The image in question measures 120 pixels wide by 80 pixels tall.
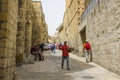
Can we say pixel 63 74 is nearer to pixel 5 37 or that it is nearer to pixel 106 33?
pixel 106 33

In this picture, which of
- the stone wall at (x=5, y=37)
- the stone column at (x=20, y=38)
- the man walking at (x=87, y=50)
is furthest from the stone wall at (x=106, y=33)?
the stone wall at (x=5, y=37)

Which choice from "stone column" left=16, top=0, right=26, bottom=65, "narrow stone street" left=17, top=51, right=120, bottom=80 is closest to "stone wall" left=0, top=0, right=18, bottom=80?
"narrow stone street" left=17, top=51, right=120, bottom=80

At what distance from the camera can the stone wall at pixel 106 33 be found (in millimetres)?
12273

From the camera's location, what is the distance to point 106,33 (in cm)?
1445

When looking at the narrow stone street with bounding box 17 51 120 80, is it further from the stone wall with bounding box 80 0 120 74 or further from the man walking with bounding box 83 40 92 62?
the man walking with bounding box 83 40 92 62

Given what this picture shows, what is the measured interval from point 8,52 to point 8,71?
561 mm

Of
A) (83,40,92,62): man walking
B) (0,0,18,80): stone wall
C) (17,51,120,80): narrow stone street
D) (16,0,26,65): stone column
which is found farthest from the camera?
(83,40,92,62): man walking

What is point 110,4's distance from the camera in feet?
44.0

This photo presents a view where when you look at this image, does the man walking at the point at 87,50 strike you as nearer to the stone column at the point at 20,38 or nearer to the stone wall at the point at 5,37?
the stone column at the point at 20,38

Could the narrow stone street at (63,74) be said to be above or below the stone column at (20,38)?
below

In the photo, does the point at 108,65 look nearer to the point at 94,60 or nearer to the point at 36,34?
the point at 94,60

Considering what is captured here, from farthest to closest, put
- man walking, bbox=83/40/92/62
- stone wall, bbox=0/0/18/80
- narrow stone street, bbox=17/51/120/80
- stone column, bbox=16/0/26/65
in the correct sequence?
man walking, bbox=83/40/92/62, stone column, bbox=16/0/26/65, narrow stone street, bbox=17/51/120/80, stone wall, bbox=0/0/18/80

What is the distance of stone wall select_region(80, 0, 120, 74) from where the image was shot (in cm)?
1227

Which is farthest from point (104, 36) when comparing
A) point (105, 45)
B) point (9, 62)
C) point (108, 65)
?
point (9, 62)
